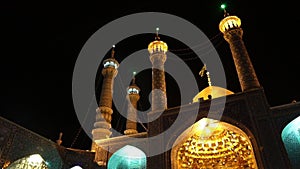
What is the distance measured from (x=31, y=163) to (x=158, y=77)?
6092mm

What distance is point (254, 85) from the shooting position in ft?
32.7

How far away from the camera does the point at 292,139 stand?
886 cm

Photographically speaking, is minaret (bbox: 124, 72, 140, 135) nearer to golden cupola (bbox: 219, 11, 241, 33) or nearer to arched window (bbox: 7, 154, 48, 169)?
arched window (bbox: 7, 154, 48, 169)

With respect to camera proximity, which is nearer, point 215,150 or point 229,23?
point 215,150

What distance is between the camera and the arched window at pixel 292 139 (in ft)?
28.2

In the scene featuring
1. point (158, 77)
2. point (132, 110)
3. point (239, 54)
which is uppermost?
point (132, 110)

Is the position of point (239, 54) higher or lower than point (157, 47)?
lower

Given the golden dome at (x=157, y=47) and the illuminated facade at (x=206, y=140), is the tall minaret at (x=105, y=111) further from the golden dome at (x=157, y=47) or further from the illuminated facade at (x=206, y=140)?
the golden dome at (x=157, y=47)

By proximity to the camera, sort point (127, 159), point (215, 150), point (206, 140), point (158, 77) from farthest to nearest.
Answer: point (158, 77) → point (215, 150) → point (206, 140) → point (127, 159)

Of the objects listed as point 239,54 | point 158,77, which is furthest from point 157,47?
point 239,54

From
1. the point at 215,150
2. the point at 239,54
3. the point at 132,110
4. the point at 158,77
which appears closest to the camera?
the point at 239,54

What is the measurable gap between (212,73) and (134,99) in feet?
16.4

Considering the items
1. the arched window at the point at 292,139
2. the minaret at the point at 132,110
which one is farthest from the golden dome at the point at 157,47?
the arched window at the point at 292,139

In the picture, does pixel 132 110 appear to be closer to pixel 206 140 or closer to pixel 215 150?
pixel 206 140
